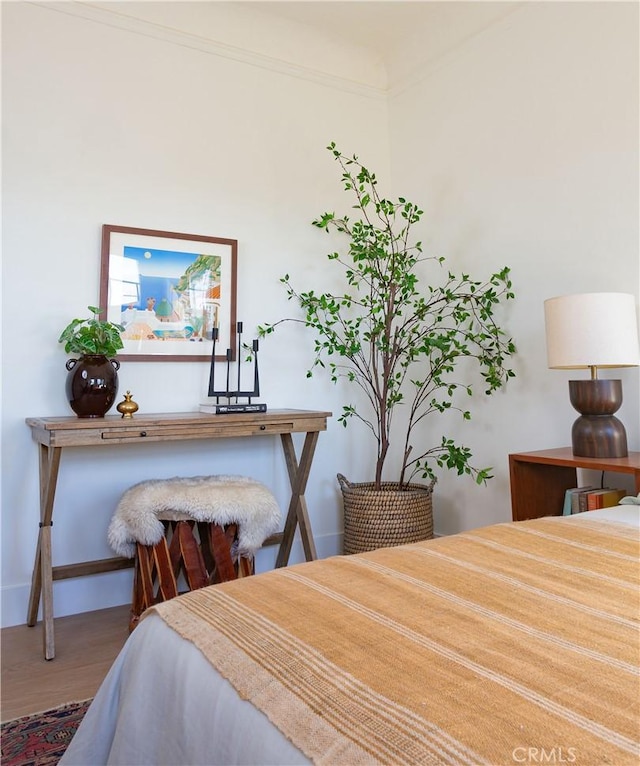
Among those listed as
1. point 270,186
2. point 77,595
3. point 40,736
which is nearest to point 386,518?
point 77,595

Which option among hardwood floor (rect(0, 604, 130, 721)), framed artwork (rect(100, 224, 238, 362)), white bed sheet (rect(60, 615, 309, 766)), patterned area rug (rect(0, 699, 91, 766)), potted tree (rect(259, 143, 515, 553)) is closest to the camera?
white bed sheet (rect(60, 615, 309, 766))

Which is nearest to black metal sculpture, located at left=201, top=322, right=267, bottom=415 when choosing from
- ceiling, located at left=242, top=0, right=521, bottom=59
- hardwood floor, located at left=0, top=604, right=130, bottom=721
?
hardwood floor, located at left=0, top=604, right=130, bottom=721

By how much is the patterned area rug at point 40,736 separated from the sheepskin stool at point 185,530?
0.53 m

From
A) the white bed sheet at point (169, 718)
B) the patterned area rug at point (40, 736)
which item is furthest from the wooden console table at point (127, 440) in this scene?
the white bed sheet at point (169, 718)

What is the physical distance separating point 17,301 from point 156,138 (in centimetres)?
103

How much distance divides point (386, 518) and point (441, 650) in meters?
2.06

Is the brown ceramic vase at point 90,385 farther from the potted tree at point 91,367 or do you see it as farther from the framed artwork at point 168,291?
the framed artwork at point 168,291

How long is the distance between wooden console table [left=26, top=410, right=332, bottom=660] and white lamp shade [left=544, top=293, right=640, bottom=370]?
1.14 m

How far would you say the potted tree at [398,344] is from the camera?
109 inches

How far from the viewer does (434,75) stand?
325 cm

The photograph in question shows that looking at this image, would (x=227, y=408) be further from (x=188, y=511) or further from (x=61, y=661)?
(x=61, y=661)

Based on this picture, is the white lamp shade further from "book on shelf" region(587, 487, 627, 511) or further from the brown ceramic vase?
the brown ceramic vase

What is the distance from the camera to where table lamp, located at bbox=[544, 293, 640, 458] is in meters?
2.00

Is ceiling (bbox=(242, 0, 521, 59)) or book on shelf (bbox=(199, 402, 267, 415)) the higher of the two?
ceiling (bbox=(242, 0, 521, 59))
